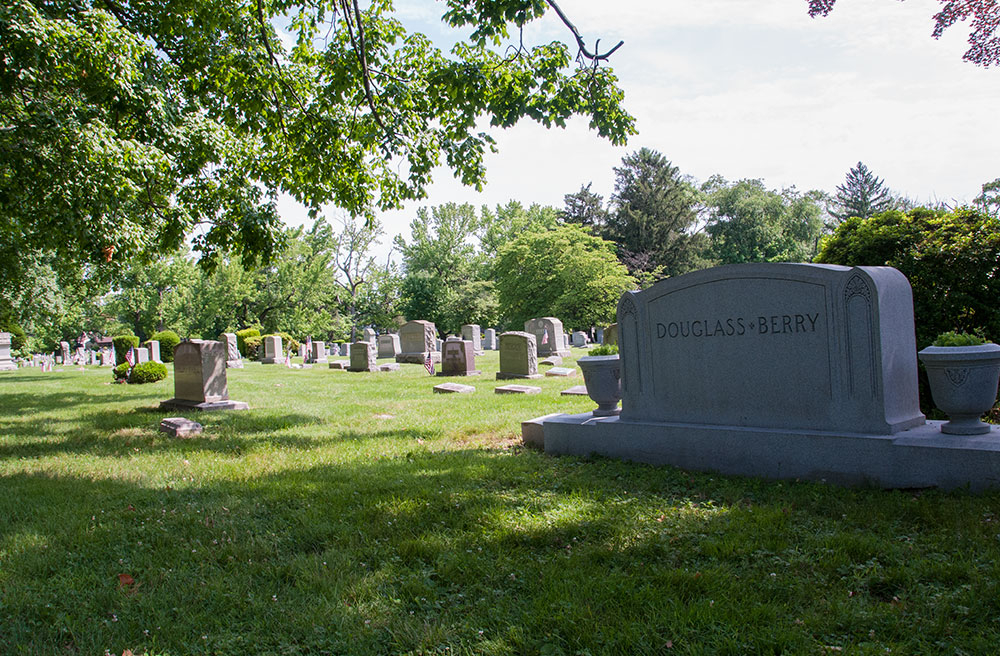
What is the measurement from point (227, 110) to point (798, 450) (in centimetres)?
1007

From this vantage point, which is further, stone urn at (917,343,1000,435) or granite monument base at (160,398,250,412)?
granite monument base at (160,398,250,412)

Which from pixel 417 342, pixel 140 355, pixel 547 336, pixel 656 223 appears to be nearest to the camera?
pixel 547 336

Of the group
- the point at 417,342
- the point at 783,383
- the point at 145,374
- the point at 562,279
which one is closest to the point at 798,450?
the point at 783,383

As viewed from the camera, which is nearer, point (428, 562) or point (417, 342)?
point (428, 562)

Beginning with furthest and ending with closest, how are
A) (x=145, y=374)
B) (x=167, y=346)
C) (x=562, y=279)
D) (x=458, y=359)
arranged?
(x=562, y=279) → (x=167, y=346) → (x=458, y=359) → (x=145, y=374)

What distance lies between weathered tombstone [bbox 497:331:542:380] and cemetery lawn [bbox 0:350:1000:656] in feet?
34.9

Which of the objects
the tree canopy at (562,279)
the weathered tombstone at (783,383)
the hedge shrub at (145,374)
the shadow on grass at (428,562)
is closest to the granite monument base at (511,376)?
the hedge shrub at (145,374)

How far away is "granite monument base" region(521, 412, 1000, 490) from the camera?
4.25 metres

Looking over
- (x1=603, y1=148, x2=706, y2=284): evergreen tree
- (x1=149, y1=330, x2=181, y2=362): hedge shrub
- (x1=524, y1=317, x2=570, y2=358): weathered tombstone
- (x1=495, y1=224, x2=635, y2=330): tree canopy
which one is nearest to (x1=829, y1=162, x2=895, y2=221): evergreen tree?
(x1=603, y1=148, x2=706, y2=284): evergreen tree

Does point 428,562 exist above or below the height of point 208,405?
below

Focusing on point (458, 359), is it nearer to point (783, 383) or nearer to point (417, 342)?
point (417, 342)

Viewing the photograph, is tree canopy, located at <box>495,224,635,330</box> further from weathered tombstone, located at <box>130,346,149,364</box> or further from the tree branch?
the tree branch

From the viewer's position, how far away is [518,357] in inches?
681

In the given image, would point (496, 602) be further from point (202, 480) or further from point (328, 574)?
point (202, 480)
